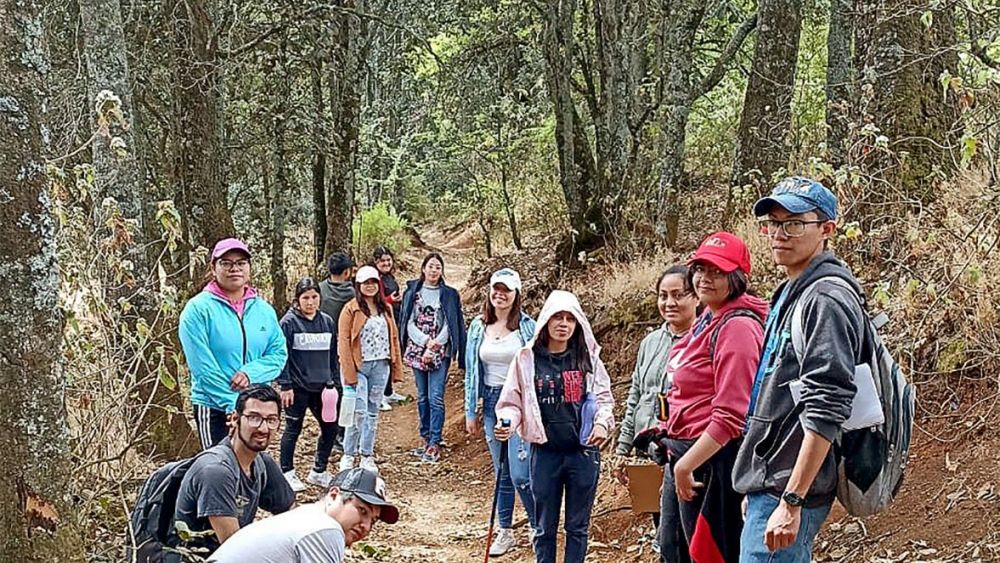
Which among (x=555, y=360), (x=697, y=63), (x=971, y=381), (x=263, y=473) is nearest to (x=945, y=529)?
(x=971, y=381)

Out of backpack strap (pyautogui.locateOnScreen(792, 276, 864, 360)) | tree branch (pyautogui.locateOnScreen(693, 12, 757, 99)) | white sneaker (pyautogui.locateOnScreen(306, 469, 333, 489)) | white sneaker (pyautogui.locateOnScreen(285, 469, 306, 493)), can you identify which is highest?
tree branch (pyautogui.locateOnScreen(693, 12, 757, 99))

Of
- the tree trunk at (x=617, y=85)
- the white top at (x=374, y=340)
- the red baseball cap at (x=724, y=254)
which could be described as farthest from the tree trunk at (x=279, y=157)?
the red baseball cap at (x=724, y=254)

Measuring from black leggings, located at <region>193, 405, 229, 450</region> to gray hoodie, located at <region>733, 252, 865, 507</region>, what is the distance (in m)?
4.10

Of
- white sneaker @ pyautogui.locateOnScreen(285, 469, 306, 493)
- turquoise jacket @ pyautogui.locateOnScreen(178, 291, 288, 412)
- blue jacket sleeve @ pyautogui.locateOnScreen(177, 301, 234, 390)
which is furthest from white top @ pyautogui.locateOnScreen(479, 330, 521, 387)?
white sneaker @ pyautogui.locateOnScreen(285, 469, 306, 493)

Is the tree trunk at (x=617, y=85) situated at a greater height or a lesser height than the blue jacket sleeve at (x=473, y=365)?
greater

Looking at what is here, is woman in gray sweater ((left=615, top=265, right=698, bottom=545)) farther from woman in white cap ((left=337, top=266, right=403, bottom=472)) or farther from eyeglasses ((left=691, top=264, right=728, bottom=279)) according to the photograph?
woman in white cap ((left=337, top=266, right=403, bottom=472))

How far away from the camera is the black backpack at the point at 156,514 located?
4.46m

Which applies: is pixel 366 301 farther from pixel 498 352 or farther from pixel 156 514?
pixel 156 514

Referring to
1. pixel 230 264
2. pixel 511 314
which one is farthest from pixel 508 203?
pixel 230 264

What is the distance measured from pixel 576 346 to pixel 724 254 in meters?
1.93

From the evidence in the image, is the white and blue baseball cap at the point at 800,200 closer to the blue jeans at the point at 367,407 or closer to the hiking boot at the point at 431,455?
the blue jeans at the point at 367,407

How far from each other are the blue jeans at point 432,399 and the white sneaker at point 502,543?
282 cm

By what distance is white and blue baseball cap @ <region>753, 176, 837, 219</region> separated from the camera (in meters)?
3.51

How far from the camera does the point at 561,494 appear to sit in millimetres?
5996
